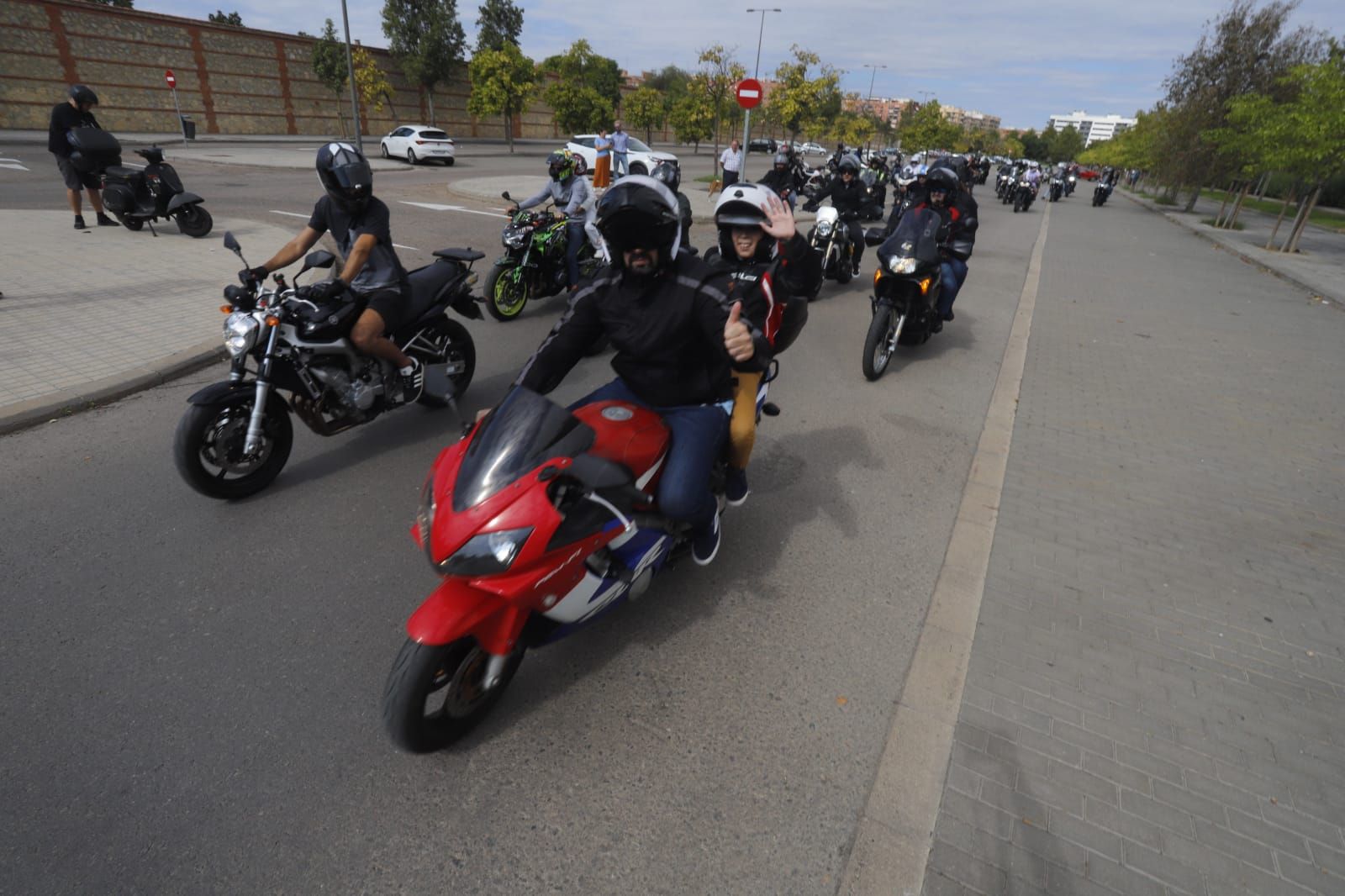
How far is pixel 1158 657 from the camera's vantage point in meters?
3.30

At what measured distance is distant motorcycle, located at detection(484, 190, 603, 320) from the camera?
26.2 feet

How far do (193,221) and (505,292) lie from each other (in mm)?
6772

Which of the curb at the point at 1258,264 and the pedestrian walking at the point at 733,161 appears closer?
the curb at the point at 1258,264

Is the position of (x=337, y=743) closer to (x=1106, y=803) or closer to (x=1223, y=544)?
(x=1106, y=803)

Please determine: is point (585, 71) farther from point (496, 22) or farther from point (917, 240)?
point (917, 240)

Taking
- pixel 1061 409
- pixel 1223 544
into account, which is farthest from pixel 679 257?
pixel 1061 409

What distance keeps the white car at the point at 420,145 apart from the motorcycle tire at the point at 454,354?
25.6 meters

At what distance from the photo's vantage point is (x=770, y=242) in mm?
5090

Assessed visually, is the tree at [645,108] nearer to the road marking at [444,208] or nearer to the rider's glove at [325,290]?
the road marking at [444,208]

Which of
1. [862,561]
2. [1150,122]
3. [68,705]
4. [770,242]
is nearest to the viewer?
[68,705]

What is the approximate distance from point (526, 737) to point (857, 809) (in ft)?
4.16

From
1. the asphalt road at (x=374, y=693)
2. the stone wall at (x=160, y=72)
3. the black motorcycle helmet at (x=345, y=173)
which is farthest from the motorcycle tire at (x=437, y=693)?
the stone wall at (x=160, y=72)

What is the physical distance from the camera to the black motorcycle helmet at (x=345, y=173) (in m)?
4.44

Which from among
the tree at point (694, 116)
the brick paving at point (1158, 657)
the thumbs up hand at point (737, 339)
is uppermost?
the tree at point (694, 116)
